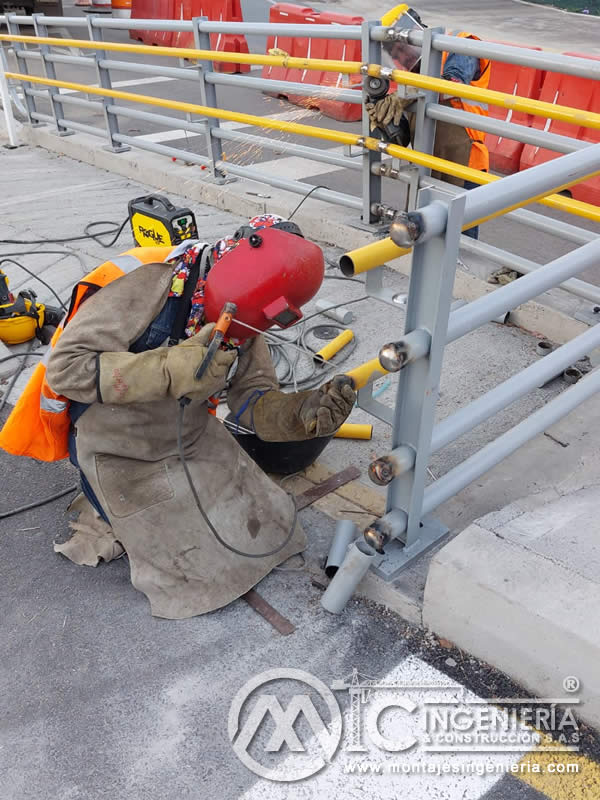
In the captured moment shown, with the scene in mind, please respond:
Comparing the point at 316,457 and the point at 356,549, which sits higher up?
the point at 356,549

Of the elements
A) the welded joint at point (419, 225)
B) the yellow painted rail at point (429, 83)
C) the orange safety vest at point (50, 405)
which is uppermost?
the welded joint at point (419, 225)

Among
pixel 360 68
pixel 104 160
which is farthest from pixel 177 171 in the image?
pixel 360 68

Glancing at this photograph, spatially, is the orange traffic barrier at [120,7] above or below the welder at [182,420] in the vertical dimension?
below

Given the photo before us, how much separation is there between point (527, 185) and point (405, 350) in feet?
1.87

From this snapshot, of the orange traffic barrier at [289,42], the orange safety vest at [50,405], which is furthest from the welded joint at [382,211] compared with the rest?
the orange traffic barrier at [289,42]

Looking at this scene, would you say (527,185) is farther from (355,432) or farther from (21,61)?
(21,61)

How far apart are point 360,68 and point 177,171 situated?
9.43 feet

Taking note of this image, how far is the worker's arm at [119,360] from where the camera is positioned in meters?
2.22

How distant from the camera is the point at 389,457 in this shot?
2.20 metres

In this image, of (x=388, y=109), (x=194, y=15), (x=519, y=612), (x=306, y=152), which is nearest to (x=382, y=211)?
(x=388, y=109)

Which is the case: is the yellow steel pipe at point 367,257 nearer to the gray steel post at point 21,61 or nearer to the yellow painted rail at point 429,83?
the yellow painted rail at point 429,83

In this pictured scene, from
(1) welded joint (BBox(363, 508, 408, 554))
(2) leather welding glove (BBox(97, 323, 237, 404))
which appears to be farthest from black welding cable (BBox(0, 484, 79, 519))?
(1) welded joint (BBox(363, 508, 408, 554))

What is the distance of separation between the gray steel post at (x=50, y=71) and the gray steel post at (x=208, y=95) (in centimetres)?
284

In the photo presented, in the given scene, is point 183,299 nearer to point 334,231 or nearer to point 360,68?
point 360,68
